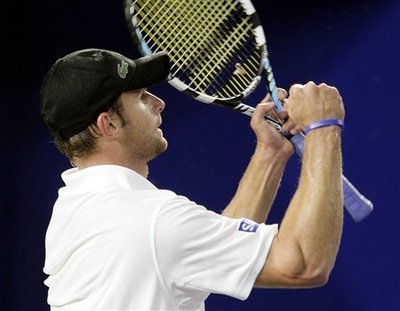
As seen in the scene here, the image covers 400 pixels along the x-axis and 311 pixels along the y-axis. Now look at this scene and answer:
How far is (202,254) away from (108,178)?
0.24 metres

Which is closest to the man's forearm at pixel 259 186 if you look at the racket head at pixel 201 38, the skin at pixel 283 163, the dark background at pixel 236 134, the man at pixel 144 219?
the skin at pixel 283 163

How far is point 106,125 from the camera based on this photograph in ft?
5.48

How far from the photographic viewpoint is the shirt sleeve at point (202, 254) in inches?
58.3

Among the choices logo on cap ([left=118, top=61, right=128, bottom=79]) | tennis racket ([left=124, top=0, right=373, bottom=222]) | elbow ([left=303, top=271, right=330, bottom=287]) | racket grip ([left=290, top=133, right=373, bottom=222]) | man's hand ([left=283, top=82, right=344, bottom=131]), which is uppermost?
tennis racket ([left=124, top=0, right=373, bottom=222])

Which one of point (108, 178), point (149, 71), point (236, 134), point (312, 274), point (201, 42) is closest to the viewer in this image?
point (312, 274)

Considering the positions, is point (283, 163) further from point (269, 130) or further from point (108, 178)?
point (108, 178)

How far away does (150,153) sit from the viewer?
171cm

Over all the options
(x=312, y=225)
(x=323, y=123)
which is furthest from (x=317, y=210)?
(x=323, y=123)

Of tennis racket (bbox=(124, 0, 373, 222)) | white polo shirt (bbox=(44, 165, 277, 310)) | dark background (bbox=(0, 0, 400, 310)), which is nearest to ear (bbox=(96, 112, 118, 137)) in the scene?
white polo shirt (bbox=(44, 165, 277, 310))

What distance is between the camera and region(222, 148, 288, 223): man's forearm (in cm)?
195

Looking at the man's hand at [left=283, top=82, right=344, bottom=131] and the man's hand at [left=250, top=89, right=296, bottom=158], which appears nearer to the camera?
the man's hand at [left=283, top=82, right=344, bottom=131]

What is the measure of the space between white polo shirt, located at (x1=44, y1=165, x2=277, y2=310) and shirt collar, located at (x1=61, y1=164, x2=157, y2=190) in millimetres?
38

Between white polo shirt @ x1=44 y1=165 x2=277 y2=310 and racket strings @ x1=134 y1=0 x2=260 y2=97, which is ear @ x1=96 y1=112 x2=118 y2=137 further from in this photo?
racket strings @ x1=134 y1=0 x2=260 y2=97

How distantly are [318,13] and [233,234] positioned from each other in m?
1.85
